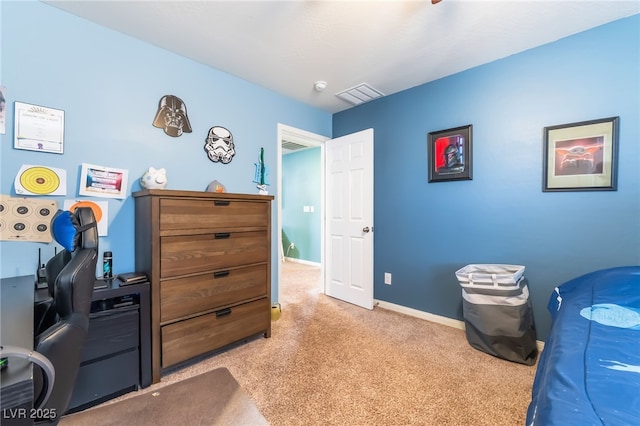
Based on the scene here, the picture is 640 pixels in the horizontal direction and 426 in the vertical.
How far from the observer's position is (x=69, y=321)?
757 mm

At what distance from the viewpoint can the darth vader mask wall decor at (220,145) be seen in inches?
92.0

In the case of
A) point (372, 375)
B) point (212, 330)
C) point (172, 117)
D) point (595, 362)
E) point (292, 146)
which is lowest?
point (372, 375)

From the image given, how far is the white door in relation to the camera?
9.47 ft

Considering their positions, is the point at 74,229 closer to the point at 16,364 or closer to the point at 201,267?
the point at 16,364

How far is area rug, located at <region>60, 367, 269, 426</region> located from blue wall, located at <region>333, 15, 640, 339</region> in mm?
1977

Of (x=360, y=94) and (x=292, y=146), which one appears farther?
(x=292, y=146)

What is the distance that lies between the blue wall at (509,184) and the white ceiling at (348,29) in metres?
0.22

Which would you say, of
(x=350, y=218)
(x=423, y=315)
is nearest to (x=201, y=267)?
(x=350, y=218)

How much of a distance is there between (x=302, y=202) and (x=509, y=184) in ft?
12.5

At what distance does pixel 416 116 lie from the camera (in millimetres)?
2707

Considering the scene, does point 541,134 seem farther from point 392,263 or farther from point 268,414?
point 268,414

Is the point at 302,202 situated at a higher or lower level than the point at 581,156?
lower

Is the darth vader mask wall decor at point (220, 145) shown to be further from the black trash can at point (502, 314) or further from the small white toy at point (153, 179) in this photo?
the black trash can at point (502, 314)

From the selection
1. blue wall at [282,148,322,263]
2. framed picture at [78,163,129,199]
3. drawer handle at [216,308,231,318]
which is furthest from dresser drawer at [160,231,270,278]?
blue wall at [282,148,322,263]
